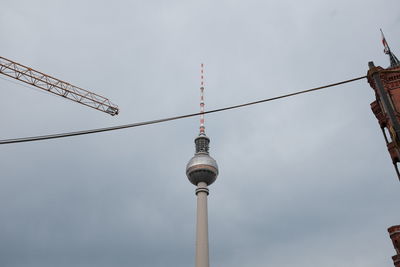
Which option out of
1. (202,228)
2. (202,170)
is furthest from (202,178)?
(202,228)

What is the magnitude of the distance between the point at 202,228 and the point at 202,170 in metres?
19.1

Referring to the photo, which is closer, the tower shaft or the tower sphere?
the tower shaft

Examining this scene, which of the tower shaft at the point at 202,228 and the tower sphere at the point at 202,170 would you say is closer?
the tower shaft at the point at 202,228

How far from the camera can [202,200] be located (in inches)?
4579

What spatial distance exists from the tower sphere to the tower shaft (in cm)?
217

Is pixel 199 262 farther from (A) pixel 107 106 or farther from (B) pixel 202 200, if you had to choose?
(A) pixel 107 106

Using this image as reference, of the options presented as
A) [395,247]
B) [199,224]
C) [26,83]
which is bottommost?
[395,247]

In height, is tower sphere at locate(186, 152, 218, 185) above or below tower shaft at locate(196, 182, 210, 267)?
above


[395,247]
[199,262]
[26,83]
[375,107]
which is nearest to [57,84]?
[26,83]

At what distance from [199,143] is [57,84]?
5585cm

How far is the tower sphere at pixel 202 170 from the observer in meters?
119

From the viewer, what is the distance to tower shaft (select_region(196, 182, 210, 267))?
103 metres

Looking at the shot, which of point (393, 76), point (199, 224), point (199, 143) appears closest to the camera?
point (393, 76)

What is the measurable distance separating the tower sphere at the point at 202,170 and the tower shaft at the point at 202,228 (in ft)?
7.11
